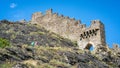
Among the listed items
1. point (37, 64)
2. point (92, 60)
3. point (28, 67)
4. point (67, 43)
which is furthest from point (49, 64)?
point (67, 43)

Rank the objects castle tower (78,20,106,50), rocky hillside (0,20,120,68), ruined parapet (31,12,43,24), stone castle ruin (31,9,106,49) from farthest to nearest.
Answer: ruined parapet (31,12,43,24) < stone castle ruin (31,9,106,49) < castle tower (78,20,106,50) < rocky hillside (0,20,120,68)

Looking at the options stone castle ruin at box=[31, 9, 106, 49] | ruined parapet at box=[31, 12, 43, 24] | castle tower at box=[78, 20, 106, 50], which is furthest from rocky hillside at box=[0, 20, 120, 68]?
ruined parapet at box=[31, 12, 43, 24]

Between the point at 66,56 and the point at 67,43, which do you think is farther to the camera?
the point at 67,43

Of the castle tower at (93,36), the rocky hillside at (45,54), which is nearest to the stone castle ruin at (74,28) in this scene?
the castle tower at (93,36)

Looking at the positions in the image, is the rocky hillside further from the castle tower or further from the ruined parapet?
the ruined parapet

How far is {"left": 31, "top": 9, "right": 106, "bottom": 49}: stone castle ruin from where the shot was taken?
56219 mm

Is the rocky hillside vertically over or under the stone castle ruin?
under

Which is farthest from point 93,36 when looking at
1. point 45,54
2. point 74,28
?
point 45,54

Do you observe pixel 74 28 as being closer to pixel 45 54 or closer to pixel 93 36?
pixel 93 36

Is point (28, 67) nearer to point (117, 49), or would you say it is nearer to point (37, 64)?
point (37, 64)

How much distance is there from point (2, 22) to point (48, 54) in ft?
71.1

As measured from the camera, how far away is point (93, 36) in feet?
185

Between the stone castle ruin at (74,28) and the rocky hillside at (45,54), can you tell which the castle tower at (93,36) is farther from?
the rocky hillside at (45,54)

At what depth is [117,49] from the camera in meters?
53.4
